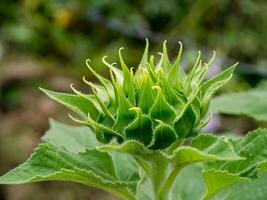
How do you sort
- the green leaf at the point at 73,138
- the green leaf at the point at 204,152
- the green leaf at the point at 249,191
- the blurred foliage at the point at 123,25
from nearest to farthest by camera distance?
1. the green leaf at the point at 204,152
2. the green leaf at the point at 249,191
3. the green leaf at the point at 73,138
4. the blurred foliage at the point at 123,25

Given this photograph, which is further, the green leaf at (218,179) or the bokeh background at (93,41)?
the bokeh background at (93,41)

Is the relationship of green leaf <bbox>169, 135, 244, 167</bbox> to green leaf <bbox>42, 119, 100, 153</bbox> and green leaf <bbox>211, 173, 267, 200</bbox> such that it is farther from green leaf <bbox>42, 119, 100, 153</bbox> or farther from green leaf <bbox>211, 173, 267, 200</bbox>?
green leaf <bbox>42, 119, 100, 153</bbox>

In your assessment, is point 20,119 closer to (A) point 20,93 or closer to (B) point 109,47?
(A) point 20,93

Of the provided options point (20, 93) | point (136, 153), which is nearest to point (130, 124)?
point (136, 153)

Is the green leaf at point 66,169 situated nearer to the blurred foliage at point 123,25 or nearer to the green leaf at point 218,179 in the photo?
the green leaf at point 218,179

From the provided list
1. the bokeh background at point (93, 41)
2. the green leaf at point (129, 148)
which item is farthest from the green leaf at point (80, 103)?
the bokeh background at point (93, 41)

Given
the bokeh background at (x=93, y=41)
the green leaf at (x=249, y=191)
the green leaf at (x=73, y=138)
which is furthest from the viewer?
the bokeh background at (x=93, y=41)
